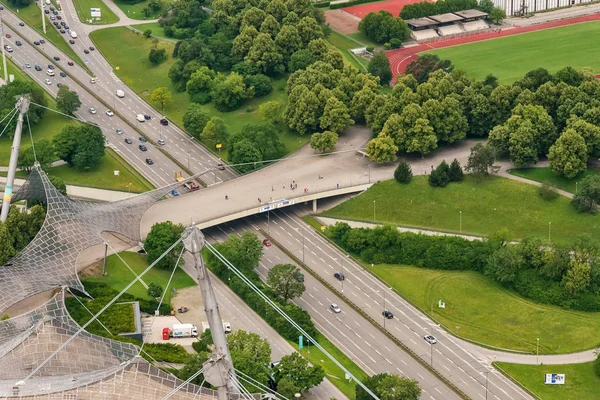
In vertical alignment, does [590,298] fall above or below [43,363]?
below

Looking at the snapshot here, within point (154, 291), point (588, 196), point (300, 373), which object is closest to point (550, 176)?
point (588, 196)

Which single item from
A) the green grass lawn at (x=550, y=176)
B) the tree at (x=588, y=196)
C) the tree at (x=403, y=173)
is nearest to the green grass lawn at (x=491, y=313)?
the tree at (x=403, y=173)

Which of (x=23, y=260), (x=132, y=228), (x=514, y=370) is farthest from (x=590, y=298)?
(x=23, y=260)

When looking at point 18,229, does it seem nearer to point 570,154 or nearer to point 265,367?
point 265,367

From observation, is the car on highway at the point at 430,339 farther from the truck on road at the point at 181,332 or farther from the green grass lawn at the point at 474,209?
the truck on road at the point at 181,332

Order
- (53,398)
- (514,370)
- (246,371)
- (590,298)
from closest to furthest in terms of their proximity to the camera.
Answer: (53,398) < (246,371) < (514,370) < (590,298)

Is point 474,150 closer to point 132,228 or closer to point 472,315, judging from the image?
point 472,315
